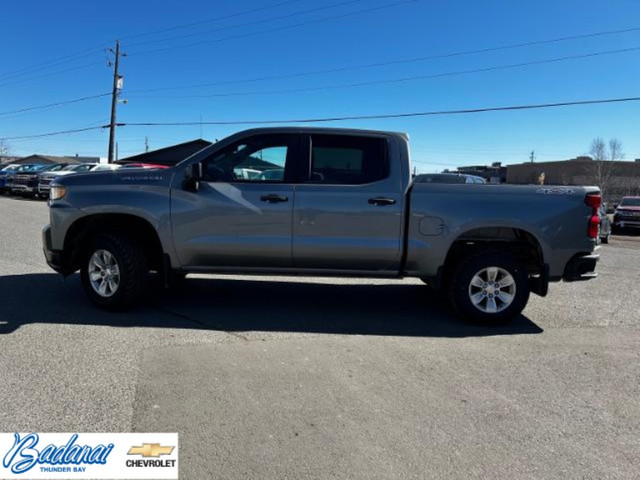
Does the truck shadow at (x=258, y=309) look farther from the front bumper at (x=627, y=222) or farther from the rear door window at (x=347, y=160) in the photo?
the front bumper at (x=627, y=222)

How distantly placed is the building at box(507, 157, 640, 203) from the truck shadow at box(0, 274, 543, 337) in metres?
60.8

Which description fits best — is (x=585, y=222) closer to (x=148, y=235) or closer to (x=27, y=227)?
(x=148, y=235)

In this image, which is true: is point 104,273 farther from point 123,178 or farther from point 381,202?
point 381,202

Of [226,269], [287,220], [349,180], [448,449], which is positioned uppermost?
[349,180]

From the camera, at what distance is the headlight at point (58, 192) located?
5422 millimetres

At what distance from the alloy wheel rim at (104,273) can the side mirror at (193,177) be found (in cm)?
114

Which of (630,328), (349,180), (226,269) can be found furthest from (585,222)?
(226,269)

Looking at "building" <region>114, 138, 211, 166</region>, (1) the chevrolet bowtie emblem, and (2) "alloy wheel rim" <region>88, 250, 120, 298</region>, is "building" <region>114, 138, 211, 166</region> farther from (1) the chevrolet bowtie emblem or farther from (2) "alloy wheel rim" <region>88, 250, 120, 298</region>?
(1) the chevrolet bowtie emblem

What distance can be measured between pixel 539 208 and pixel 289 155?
275 centimetres

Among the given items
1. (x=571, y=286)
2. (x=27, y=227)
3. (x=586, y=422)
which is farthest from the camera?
(x=27, y=227)

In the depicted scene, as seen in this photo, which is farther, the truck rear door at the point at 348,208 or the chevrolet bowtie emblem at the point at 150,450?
the truck rear door at the point at 348,208

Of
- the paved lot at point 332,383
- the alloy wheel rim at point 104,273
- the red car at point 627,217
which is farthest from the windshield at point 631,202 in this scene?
the alloy wheel rim at point 104,273

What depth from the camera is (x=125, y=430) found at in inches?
117

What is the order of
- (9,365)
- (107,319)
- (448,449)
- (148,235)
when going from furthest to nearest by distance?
(148,235), (107,319), (9,365), (448,449)
